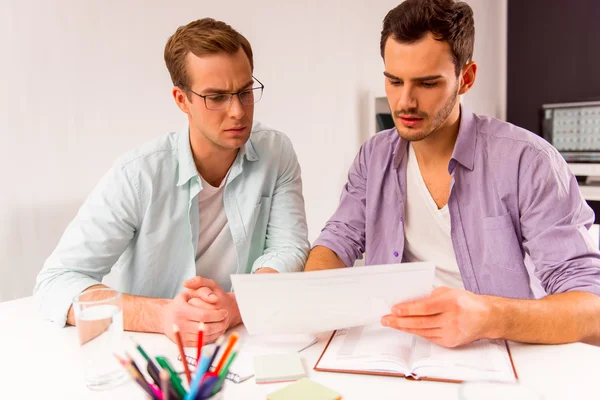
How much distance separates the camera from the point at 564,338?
37.8 inches

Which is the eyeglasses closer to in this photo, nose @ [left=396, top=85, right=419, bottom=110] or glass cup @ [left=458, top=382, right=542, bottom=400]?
nose @ [left=396, top=85, right=419, bottom=110]

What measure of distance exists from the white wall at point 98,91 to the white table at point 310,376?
2.56 feet

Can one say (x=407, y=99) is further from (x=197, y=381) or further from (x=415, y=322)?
(x=197, y=381)

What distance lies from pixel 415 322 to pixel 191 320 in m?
0.43

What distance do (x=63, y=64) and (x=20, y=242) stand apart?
624mm

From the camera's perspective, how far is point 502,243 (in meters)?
1.31

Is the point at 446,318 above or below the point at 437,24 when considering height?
below

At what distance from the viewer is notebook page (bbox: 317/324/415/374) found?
0.87 m

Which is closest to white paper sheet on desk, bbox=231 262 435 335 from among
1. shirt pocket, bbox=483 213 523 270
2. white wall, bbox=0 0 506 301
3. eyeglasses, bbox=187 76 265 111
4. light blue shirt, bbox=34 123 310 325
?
light blue shirt, bbox=34 123 310 325

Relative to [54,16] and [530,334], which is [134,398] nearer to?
[530,334]

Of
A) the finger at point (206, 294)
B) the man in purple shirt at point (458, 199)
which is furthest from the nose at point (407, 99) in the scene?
the finger at point (206, 294)

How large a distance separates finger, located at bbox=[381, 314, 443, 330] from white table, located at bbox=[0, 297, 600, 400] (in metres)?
0.11

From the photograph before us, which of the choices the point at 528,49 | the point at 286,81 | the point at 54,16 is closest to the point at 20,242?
the point at 54,16

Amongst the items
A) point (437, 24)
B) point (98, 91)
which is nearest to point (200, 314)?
point (437, 24)
